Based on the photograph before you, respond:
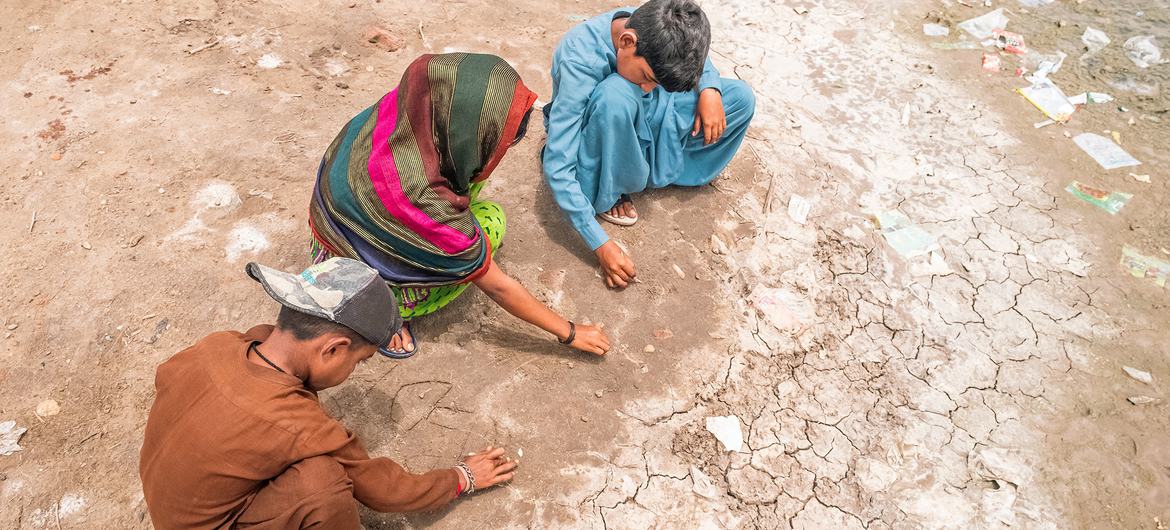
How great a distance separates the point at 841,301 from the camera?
291cm

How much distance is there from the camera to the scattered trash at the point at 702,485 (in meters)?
2.30

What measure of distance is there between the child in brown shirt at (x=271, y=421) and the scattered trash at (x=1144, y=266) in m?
3.55

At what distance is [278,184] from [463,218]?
1527 mm

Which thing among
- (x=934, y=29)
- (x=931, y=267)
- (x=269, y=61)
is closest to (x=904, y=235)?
(x=931, y=267)

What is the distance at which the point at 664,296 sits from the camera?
9.32ft

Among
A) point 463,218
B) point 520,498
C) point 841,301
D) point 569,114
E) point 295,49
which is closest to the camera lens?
point 463,218

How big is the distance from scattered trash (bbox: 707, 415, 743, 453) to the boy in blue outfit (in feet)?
2.29

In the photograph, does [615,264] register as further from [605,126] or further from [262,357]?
[262,357]

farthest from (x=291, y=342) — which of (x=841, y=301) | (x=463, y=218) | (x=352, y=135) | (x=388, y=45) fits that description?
(x=388, y=45)

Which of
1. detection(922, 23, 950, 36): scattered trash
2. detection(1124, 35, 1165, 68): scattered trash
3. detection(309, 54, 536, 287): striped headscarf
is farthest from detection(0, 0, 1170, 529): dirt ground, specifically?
detection(309, 54, 536, 287): striped headscarf

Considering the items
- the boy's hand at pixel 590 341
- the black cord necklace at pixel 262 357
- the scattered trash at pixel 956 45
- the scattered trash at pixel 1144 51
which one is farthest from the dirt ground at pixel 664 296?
the black cord necklace at pixel 262 357

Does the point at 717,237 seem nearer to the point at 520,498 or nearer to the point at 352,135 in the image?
the point at 520,498

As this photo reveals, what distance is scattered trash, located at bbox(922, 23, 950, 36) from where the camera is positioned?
450 centimetres

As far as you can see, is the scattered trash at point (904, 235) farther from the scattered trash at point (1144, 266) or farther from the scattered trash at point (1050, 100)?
the scattered trash at point (1050, 100)
